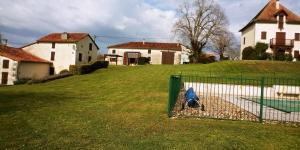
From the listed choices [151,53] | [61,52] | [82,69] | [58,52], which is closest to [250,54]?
[82,69]

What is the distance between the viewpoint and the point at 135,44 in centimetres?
7219

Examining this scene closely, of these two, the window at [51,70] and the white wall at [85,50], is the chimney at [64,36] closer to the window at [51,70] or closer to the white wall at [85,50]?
the white wall at [85,50]

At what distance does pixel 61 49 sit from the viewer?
180ft

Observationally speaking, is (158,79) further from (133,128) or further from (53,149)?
(53,149)

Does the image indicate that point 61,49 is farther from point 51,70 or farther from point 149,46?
point 149,46

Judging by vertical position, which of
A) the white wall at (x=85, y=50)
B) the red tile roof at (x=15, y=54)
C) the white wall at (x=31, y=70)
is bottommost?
the white wall at (x=31, y=70)

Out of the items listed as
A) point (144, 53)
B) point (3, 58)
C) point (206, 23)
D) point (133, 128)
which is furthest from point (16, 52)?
point (133, 128)

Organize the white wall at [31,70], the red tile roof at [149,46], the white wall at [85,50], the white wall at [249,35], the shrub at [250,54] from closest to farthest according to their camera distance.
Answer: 1. the shrub at [250,54]
2. the white wall at [31,70]
3. the white wall at [249,35]
4. the white wall at [85,50]
5. the red tile roof at [149,46]

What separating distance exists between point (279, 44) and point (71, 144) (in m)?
44.5

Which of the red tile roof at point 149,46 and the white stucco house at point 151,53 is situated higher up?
the red tile roof at point 149,46

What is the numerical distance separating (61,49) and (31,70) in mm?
8018

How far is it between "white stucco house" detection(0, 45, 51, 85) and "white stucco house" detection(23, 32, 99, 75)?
4.42 meters

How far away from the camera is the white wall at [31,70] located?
153ft

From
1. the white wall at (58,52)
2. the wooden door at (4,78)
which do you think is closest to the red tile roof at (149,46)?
the white wall at (58,52)
